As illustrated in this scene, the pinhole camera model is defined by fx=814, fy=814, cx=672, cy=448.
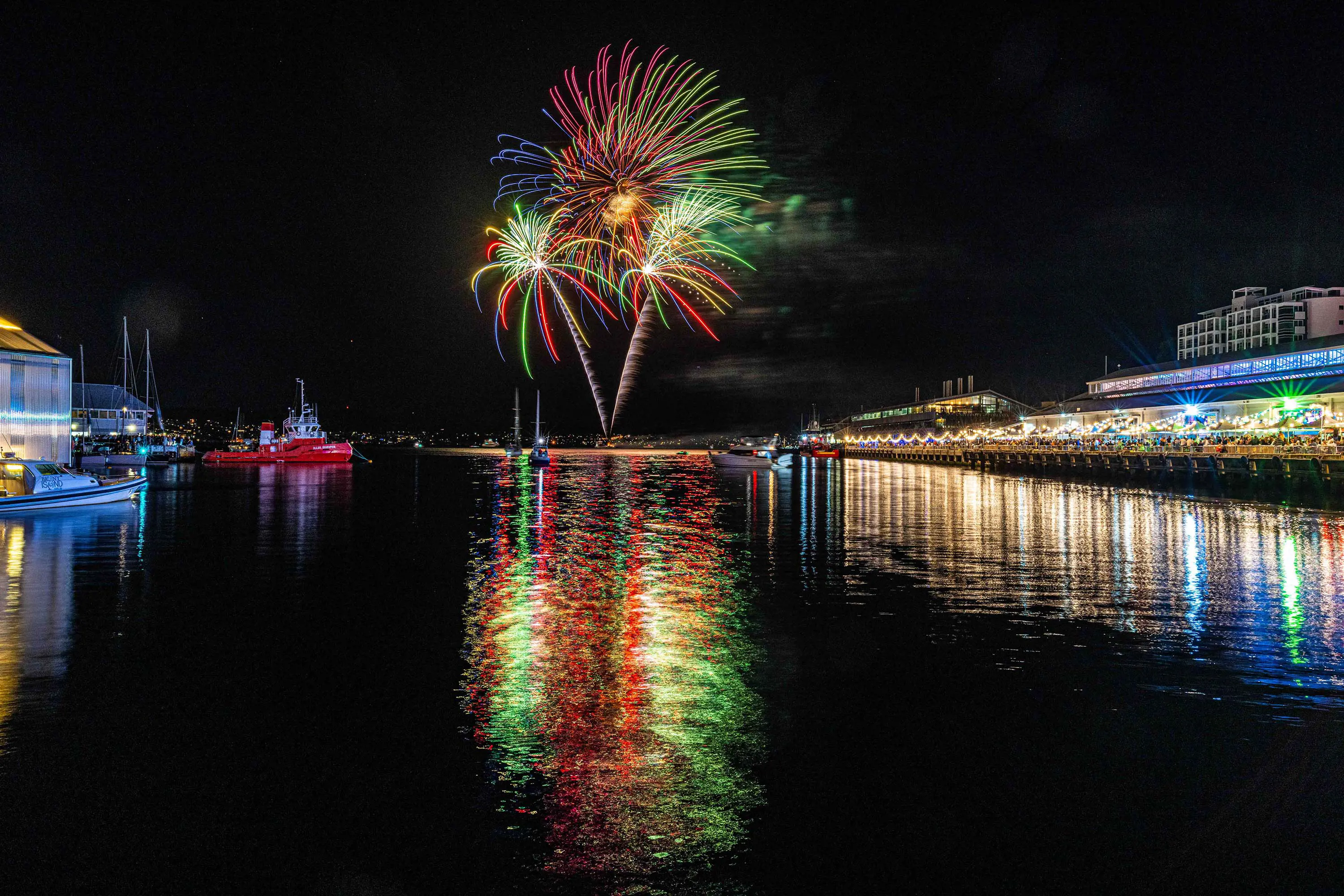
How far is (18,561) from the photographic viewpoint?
14.8 m

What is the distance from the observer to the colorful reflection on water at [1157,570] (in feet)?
29.0

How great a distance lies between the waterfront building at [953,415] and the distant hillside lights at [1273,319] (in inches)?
1066

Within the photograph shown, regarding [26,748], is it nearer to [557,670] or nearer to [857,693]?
[557,670]

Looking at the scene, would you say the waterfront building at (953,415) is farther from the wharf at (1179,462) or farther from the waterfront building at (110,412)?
the waterfront building at (110,412)

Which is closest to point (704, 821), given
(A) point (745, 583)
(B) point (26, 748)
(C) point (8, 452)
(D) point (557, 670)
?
(D) point (557, 670)

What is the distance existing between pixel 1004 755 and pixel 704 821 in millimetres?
2459

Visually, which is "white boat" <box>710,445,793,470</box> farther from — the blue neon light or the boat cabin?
the boat cabin

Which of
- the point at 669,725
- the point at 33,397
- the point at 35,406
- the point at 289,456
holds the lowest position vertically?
the point at 669,725

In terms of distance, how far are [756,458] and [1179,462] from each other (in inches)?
2579

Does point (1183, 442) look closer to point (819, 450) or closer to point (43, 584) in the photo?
point (43, 584)

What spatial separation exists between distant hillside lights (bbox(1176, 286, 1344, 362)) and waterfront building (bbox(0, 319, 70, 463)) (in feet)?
364

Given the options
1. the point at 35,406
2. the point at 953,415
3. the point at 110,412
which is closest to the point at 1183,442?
the point at 35,406

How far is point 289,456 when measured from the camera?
74.1 meters

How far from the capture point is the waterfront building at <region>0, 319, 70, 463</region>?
32.1m
